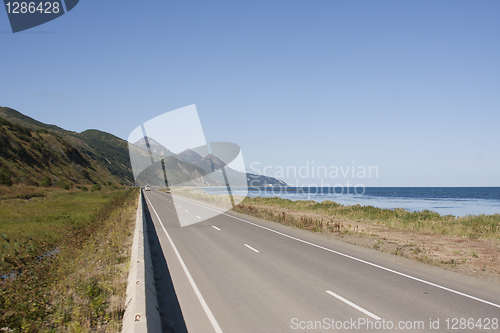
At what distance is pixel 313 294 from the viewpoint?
6.93 meters

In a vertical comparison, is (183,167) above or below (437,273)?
above

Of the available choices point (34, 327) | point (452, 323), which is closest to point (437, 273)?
point (452, 323)

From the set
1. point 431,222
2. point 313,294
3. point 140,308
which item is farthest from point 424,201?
point 140,308

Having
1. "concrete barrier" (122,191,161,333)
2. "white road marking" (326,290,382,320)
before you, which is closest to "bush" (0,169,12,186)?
"concrete barrier" (122,191,161,333)

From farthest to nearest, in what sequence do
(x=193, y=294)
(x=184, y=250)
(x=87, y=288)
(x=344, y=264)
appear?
1. (x=184, y=250)
2. (x=344, y=264)
3. (x=193, y=294)
4. (x=87, y=288)

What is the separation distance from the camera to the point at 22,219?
2341 cm

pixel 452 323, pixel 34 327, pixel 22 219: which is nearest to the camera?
pixel 34 327

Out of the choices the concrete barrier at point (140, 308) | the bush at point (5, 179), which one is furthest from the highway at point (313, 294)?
the bush at point (5, 179)

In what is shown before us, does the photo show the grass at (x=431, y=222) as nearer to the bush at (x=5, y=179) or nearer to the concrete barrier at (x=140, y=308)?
the concrete barrier at (x=140, y=308)

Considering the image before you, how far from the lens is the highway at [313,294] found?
550cm

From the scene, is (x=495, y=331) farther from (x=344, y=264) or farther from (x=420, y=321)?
(x=344, y=264)

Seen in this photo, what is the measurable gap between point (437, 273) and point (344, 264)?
8.85 ft

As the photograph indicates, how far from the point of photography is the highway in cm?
550

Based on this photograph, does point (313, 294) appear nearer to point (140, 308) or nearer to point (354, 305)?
point (354, 305)
